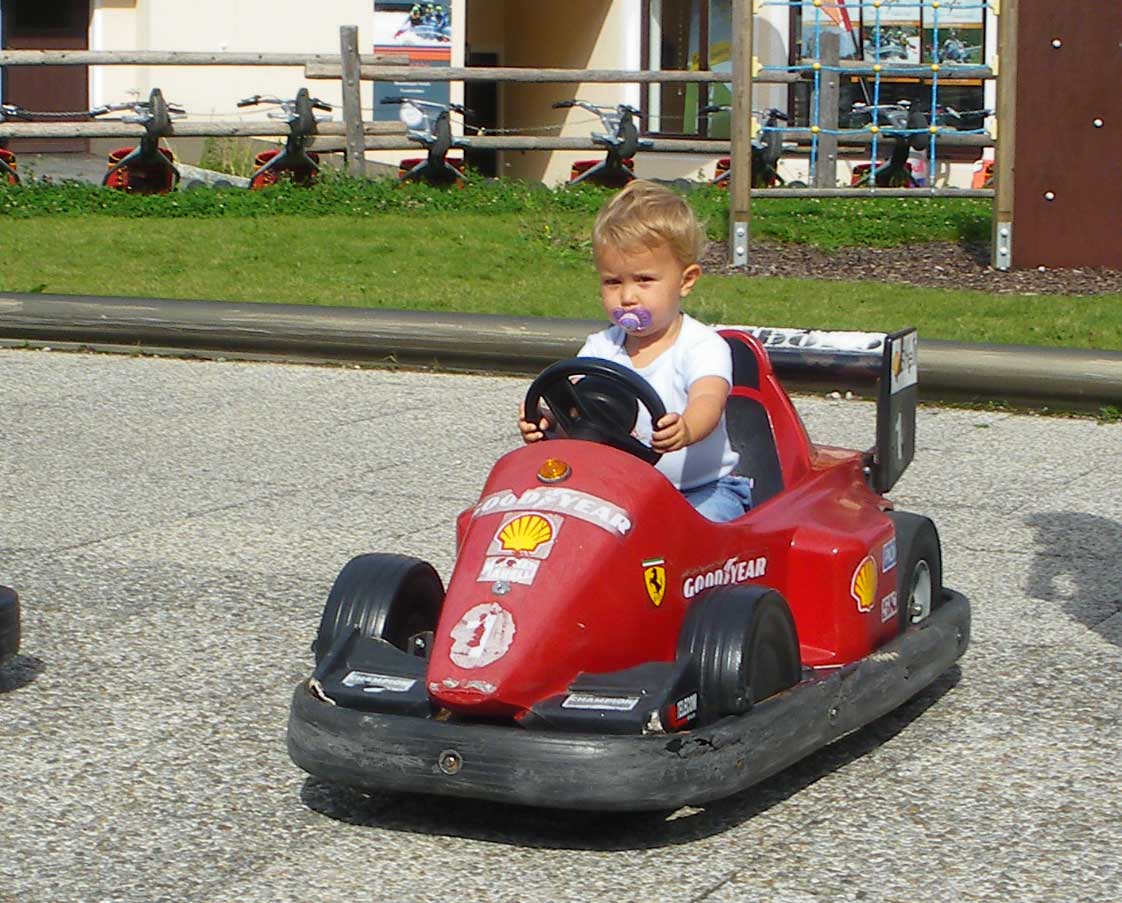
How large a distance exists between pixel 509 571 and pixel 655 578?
0.96ft

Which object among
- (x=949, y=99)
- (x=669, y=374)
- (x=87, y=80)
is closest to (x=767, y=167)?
(x=949, y=99)

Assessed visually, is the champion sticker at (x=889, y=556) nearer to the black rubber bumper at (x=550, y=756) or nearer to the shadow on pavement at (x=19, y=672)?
the black rubber bumper at (x=550, y=756)

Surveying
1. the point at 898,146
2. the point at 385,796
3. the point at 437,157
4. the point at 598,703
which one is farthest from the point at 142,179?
the point at 598,703

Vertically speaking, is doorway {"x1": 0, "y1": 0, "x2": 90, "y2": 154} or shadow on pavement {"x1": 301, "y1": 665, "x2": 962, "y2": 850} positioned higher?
doorway {"x1": 0, "y1": 0, "x2": 90, "y2": 154}

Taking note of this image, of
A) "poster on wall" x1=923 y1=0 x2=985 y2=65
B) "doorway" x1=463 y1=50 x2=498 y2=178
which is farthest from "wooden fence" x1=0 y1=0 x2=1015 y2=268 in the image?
"doorway" x1=463 y1=50 x2=498 y2=178

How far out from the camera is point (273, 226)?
13164 millimetres

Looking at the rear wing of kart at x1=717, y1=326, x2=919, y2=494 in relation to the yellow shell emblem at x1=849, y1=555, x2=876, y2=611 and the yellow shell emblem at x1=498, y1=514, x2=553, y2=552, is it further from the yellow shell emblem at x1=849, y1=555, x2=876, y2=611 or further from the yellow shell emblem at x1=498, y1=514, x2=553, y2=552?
the yellow shell emblem at x1=498, y1=514, x2=553, y2=552

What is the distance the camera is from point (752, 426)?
445 centimetres

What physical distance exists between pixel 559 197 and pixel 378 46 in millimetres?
7222

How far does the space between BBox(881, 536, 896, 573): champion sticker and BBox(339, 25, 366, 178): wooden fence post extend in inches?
470

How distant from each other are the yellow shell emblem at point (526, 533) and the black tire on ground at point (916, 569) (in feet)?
3.68

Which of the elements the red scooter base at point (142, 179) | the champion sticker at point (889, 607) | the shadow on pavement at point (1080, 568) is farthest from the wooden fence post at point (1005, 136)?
the champion sticker at point (889, 607)

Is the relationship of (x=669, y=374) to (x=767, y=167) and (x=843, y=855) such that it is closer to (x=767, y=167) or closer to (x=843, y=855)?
(x=843, y=855)

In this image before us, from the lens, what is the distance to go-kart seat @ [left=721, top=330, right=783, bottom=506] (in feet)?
14.5
